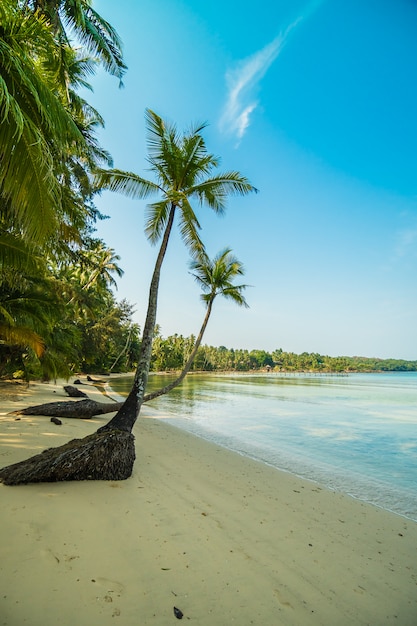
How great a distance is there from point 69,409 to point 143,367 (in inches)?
194

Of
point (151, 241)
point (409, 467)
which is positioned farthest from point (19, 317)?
point (409, 467)

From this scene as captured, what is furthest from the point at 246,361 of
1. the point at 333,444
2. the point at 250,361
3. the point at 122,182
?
the point at 122,182

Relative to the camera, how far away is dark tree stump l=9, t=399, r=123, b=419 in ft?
30.4

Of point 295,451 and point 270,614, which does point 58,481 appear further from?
point 295,451

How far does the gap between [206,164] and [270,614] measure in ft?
28.5

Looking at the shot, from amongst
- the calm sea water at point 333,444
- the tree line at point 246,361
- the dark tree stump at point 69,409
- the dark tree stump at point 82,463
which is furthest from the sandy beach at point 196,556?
the tree line at point 246,361

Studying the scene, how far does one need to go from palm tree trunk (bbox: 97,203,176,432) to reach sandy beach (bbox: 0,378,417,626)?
1325mm

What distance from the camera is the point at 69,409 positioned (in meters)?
9.95

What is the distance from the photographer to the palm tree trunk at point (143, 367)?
6027 millimetres

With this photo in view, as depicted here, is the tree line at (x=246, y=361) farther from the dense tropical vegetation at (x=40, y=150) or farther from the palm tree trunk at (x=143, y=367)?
the palm tree trunk at (x=143, y=367)

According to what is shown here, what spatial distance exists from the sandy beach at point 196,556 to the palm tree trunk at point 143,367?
4.35 ft

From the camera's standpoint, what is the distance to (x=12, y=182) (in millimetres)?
3129

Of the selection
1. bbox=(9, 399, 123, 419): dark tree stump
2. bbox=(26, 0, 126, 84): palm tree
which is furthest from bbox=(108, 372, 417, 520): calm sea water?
bbox=(26, 0, 126, 84): palm tree

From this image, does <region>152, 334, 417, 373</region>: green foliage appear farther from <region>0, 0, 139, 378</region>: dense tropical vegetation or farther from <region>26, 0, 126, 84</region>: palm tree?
<region>26, 0, 126, 84</region>: palm tree
